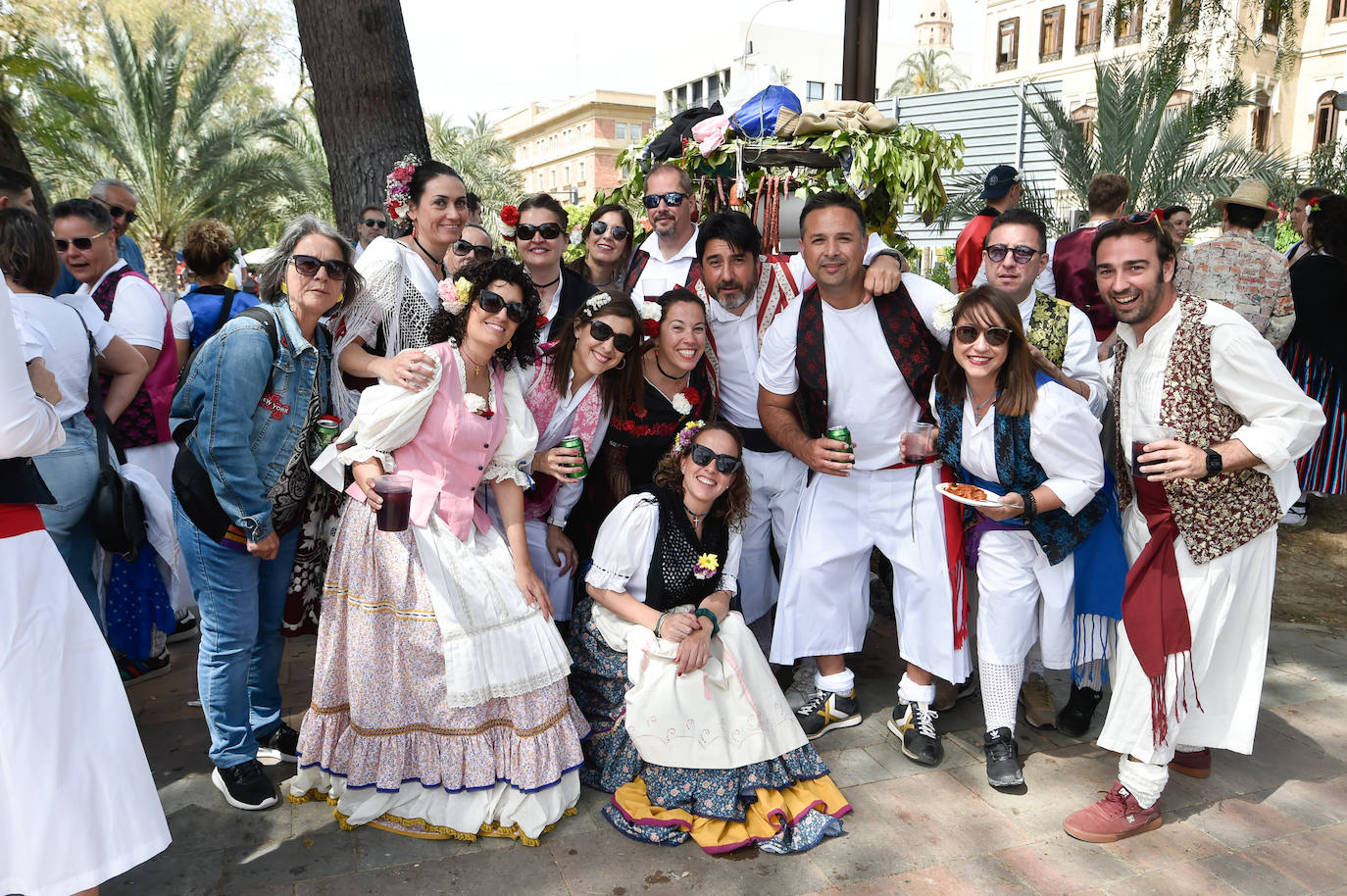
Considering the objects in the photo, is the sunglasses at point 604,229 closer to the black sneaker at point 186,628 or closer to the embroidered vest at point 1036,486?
the embroidered vest at point 1036,486

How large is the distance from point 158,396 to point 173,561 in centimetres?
101

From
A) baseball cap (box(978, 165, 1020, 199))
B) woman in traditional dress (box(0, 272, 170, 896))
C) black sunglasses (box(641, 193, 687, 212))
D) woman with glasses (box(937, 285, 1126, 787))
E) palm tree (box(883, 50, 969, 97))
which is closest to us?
woman in traditional dress (box(0, 272, 170, 896))

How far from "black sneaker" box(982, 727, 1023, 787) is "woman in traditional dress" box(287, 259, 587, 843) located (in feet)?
5.16

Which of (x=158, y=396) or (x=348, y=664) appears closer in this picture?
(x=348, y=664)

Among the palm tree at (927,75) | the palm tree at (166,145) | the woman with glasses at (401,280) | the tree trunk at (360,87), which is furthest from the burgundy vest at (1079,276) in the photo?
the palm tree at (927,75)

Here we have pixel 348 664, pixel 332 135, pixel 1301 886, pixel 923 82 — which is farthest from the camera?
pixel 923 82

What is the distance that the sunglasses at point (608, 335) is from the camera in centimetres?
351

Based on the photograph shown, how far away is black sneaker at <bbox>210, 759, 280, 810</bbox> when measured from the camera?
3.19 metres

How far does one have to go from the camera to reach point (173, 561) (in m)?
3.75

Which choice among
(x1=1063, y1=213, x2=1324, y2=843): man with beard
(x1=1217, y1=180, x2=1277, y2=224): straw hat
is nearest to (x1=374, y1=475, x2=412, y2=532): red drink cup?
(x1=1063, y1=213, x2=1324, y2=843): man with beard

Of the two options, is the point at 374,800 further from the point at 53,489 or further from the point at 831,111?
the point at 831,111

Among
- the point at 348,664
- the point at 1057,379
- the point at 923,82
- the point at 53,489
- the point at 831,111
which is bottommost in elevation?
the point at 348,664

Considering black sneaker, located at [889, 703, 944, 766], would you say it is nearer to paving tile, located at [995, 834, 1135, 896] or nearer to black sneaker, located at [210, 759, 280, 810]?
paving tile, located at [995, 834, 1135, 896]

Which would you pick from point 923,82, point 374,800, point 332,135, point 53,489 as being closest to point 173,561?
point 53,489
